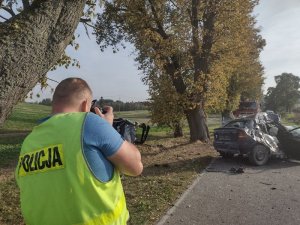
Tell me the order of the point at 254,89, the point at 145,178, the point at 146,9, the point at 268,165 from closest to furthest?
1. the point at 145,178
2. the point at 268,165
3. the point at 146,9
4. the point at 254,89

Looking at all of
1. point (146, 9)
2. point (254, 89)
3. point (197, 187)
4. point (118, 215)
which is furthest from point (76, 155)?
point (254, 89)

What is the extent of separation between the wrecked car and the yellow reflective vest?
11376mm

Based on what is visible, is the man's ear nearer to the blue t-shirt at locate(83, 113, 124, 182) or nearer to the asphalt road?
the blue t-shirt at locate(83, 113, 124, 182)

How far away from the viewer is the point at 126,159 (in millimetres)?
2535

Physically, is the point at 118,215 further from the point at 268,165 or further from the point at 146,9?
the point at 146,9

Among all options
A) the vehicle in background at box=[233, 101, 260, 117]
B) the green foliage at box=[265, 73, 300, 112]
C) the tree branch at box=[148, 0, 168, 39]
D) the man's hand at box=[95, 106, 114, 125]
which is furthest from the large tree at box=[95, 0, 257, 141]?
the green foliage at box=[265, 73, 300, 112]

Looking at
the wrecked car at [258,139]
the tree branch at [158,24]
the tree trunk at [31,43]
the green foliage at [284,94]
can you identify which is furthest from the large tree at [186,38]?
the green foliage at [284,94]

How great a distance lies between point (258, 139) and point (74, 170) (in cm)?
1182

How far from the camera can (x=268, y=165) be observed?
1366 cm

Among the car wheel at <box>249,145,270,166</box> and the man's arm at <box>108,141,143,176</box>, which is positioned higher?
the man's arm at <box>108,141,143,176</box>

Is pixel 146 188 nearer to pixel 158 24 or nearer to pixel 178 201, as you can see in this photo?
pixel 178 201

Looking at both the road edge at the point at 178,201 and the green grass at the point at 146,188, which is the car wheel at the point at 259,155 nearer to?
the green grass at the point at 146,188

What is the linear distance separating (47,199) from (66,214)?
0.48 feet

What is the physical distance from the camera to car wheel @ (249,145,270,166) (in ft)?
43.8
